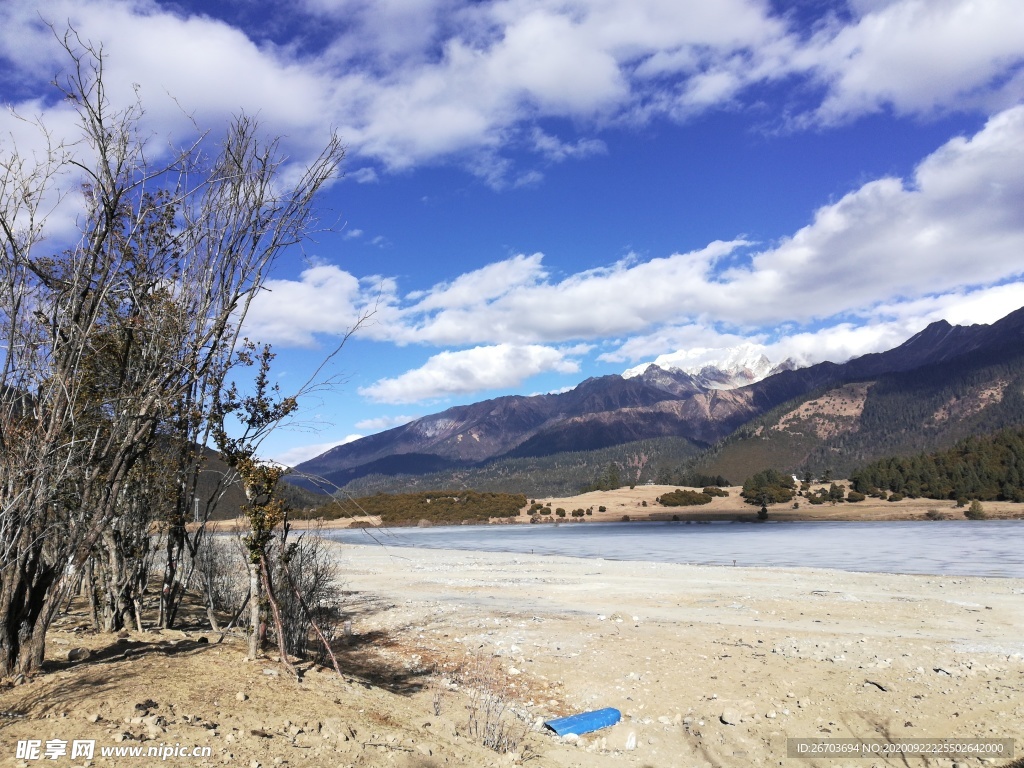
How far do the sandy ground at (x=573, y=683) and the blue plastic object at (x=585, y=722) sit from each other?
158 mm

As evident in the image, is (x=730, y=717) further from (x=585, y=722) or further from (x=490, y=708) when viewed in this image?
(x=490, y=708)

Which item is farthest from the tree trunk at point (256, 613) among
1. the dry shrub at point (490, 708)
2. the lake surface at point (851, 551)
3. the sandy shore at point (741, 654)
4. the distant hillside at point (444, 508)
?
the distant hillside at point (444, 508)

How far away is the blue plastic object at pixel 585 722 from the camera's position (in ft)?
28.9

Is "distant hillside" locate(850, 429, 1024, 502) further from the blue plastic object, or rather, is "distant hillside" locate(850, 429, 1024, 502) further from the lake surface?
the blue plastic object

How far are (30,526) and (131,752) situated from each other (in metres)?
2.85

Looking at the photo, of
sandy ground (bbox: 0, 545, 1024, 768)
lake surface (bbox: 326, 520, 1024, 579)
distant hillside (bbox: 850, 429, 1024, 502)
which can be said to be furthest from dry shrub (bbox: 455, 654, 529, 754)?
distant hillside (bbox: 850, 429, 1024, 502)

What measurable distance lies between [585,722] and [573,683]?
78.7 inches

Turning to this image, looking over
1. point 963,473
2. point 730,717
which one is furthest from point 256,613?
point 963,473

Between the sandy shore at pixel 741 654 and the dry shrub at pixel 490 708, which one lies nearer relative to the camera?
the dry shrub at pixel 490 708

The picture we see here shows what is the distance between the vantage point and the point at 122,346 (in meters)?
9.23

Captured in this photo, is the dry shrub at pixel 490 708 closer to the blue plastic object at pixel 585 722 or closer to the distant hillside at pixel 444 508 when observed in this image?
the blue plastic object at pixel 585 722

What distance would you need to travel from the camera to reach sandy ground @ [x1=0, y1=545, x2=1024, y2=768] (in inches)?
242

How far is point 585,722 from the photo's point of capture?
895 centimetres

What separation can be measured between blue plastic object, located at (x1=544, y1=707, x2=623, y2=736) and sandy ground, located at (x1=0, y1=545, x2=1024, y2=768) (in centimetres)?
Result: 16
